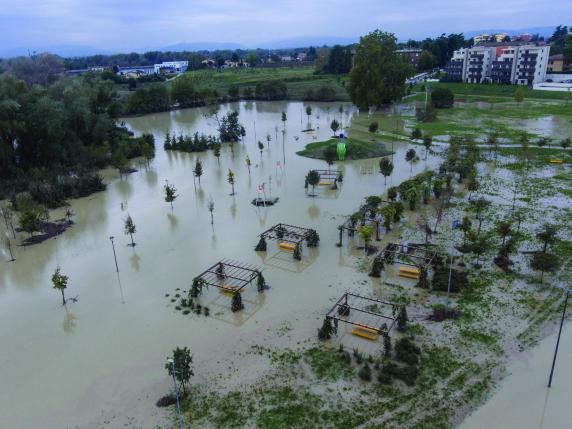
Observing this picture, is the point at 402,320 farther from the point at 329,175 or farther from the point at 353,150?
the point at 353,150

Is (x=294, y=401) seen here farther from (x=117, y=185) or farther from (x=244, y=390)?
(x=117, y=185)

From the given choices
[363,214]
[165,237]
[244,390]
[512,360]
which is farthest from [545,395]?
[165,237]

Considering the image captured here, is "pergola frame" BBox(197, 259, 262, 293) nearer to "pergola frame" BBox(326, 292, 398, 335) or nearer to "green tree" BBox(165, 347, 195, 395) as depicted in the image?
"pergola frame" BBox(326, 292, 398, 335)

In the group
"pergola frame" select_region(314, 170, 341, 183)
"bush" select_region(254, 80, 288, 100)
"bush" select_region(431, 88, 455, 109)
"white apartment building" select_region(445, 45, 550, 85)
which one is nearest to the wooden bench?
"pergola frame" select_region(314, 170, 341, 183)

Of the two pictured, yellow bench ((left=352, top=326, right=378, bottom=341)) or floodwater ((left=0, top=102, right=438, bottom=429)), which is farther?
yellow bench ((left=352, top=326, right=378, bottom=341))

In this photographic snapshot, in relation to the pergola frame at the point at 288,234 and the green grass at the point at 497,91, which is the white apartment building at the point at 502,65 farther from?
the pergola frame at the point at 288,234

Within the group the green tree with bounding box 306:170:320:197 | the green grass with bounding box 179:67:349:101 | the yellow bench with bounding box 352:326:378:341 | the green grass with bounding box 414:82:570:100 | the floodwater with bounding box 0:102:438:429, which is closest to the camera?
the floodwater with bounding box 0:102:438:429
